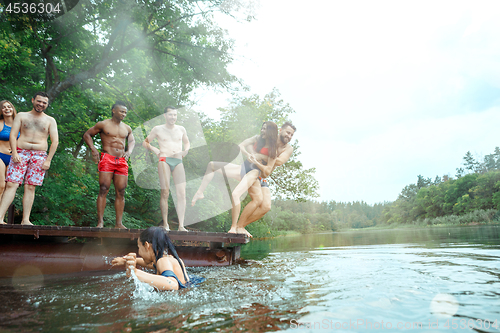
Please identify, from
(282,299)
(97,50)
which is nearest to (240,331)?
(282,299)

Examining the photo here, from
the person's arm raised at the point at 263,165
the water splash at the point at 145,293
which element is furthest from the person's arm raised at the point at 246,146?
the water splash at the point at 145,293

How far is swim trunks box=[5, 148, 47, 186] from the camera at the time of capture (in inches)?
219

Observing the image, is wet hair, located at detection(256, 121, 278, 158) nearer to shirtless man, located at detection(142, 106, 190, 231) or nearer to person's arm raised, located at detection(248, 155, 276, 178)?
person's arm raised, located at detection(248, 155, 276, 178)

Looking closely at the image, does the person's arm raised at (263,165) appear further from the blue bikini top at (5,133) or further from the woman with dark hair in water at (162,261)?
the blue bikini top at (5,133)

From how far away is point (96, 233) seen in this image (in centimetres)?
579

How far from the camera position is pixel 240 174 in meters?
6.34

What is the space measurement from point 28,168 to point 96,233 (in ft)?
5.51

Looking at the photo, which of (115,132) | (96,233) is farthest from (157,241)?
(115,132)

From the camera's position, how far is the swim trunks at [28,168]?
5570 millimetres

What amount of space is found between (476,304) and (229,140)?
17961mm

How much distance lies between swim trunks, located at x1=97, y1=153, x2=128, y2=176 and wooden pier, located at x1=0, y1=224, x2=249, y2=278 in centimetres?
113

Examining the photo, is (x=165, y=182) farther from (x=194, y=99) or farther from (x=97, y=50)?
(x=194, y=99)

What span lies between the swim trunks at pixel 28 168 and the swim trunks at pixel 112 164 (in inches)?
38.9

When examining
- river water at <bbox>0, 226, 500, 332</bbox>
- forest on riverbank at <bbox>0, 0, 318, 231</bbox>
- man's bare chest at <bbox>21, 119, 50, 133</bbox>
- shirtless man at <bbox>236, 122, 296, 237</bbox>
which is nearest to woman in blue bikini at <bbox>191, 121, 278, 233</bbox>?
shirtless man at <bbox>236, 122, 296, 237</bbox>
